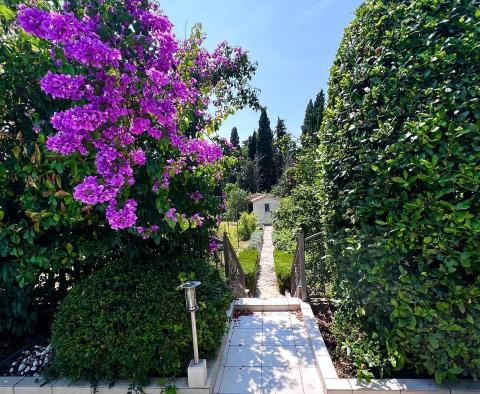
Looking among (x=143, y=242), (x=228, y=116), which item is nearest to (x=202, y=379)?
(x=143, y=242)

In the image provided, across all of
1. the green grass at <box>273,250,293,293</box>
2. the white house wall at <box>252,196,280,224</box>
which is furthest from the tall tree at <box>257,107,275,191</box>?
the green grass at <box>273,250,293,293</box>

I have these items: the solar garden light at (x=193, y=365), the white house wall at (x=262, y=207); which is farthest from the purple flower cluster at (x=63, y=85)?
the white house wall at (x=262, y=207)

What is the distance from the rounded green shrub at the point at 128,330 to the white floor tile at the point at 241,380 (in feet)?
0.92

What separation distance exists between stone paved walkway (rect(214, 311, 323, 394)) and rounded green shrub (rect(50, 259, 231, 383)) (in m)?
0.34

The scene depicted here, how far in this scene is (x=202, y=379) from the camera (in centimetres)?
219

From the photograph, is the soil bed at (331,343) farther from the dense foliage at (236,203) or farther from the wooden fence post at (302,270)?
the dense foliage at (236,203)

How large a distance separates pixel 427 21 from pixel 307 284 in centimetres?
322

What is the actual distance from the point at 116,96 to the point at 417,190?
2119 mm

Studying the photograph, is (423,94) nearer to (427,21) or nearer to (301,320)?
(427,21)

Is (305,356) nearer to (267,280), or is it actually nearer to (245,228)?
(267,280)

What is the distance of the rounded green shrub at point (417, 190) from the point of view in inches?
74.8

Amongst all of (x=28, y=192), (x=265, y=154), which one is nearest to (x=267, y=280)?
(x=28, y=192)

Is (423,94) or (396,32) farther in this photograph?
(396,32)

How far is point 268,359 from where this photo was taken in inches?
107
